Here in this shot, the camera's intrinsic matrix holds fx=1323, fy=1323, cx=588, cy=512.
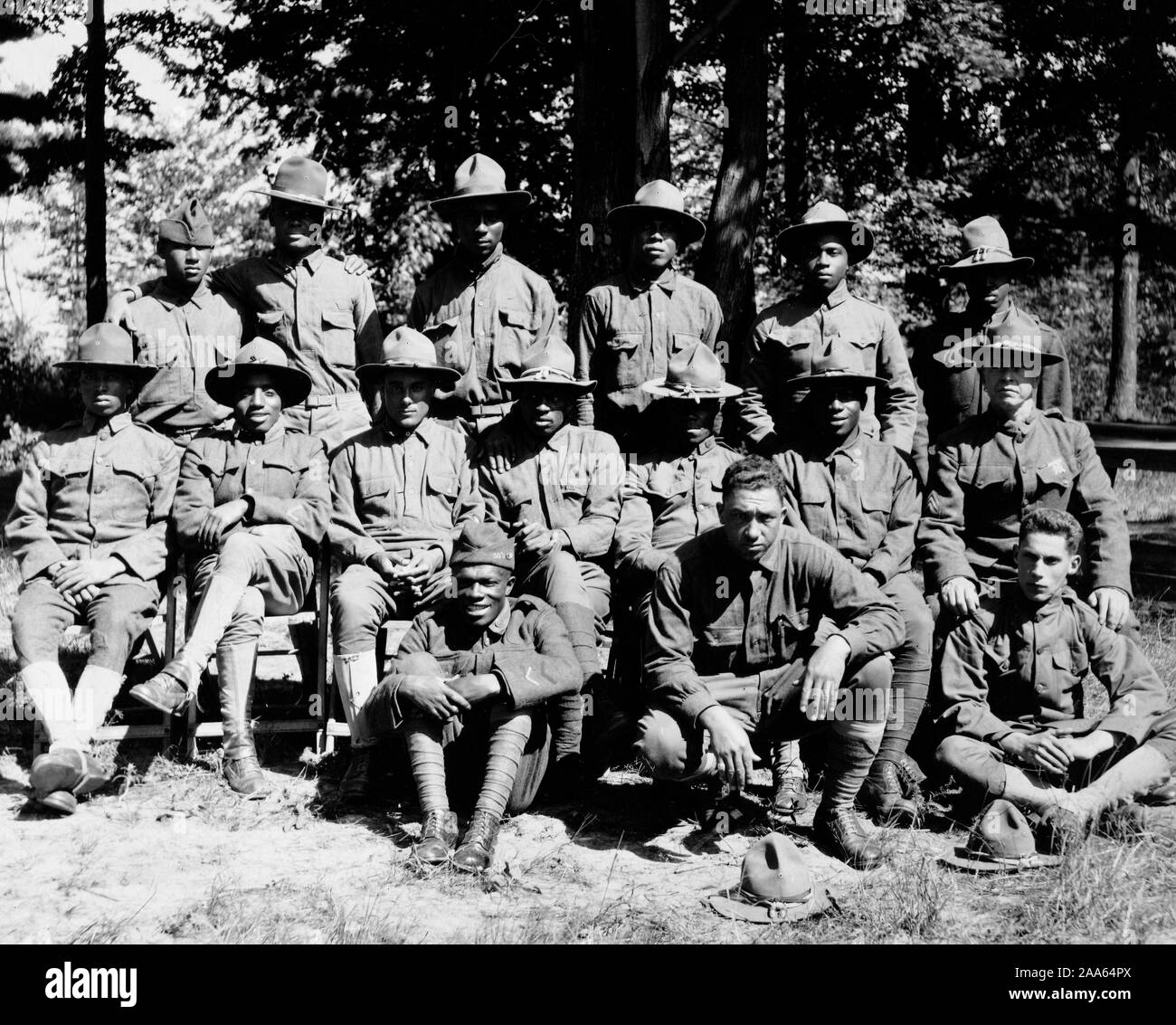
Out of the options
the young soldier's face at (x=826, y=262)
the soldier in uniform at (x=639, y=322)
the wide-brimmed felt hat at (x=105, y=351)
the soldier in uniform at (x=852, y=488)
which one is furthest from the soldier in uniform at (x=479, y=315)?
the soldier in uniform at (x=852, y=488)

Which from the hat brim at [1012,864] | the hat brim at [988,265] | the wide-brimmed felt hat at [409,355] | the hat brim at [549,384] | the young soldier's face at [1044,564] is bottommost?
the hat brim at [1012,864]

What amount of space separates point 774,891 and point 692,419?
265 cm

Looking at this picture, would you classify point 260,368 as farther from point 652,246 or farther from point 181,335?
point 652,246

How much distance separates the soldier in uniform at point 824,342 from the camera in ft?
22.6

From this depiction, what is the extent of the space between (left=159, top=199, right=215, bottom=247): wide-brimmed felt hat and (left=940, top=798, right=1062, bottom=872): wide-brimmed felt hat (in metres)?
4.87

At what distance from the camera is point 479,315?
7293 mm

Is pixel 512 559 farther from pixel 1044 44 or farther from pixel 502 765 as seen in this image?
pixel 1044 44

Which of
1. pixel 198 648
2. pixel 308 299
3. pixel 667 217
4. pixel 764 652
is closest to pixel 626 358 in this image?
pixel 667 217

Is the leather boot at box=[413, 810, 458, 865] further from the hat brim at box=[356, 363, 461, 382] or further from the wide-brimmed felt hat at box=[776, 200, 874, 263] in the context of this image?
the wide-brimmed felt hat at box=[776, 200, 874, 263]

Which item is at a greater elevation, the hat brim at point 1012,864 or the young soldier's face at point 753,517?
the young soldier's face at point 753,517

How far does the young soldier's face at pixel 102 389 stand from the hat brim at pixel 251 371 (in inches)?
16.3

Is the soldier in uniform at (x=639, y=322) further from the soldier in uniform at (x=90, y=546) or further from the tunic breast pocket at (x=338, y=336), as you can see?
the soldier in uniform at (x=90, y=546)

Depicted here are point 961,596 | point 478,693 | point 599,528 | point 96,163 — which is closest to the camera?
point 478,693

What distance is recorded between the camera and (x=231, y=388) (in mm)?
6562
